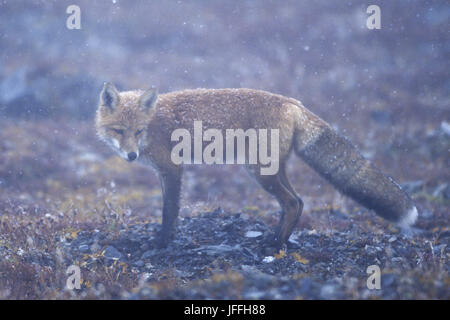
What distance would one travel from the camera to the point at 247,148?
5434mm

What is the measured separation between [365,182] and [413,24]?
14.1 metres

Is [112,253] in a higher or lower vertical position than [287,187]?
lower

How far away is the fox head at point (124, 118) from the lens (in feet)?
17.7

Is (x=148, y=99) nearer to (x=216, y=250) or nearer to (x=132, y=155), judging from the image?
(x=132, y=155)

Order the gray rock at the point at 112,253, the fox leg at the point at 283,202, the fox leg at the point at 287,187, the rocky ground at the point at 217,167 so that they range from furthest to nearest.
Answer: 1. the fox leg at the point at 287,187
2. the fox leg at the point at 283,202
3. the gray rock at the point at 112,253
4. the rocky ground at the point at 217,167

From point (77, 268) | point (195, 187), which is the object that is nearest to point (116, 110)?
point (77, 268)

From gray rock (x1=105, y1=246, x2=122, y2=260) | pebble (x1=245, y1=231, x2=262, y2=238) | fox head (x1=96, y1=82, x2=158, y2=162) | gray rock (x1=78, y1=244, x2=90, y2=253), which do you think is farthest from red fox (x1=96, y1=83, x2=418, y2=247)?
gray rock (x1=78, y1=244, x2=90, y2=253)

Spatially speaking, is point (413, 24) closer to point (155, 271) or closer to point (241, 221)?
point (241, 221)

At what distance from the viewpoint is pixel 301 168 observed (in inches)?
432

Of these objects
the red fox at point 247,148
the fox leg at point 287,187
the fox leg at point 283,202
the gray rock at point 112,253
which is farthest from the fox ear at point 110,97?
the fox leg at point 287,187

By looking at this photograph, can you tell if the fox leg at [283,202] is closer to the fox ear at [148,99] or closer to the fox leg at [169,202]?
the fox leg at [169,202]

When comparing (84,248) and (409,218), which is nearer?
(409,218)

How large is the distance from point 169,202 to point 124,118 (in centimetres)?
143

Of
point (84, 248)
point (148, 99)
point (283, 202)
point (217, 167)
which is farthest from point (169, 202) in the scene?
point (217, 167)
